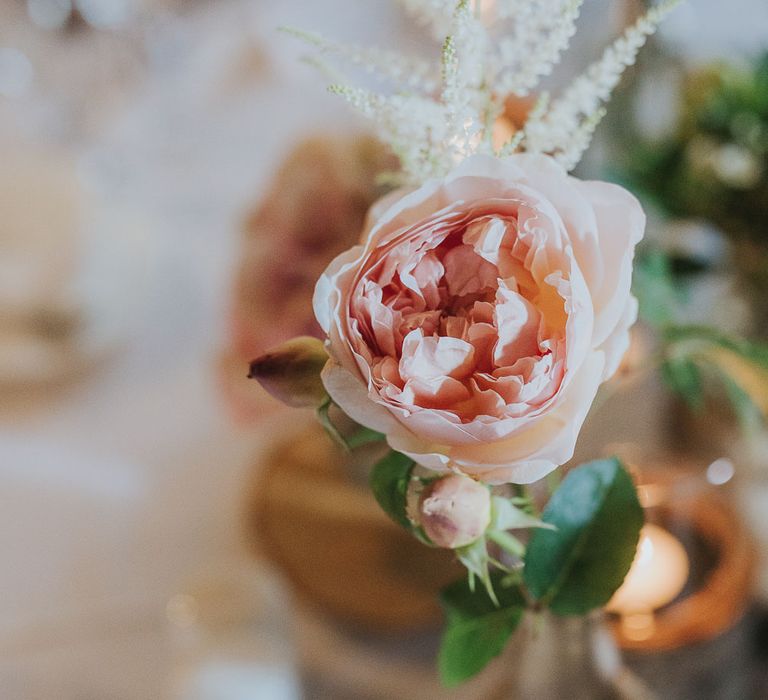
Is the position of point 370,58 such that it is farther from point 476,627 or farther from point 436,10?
point 476,627

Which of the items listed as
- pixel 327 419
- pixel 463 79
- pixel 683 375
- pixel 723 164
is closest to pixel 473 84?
pixel 463 79

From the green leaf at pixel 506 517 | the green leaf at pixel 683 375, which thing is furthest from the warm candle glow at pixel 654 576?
the green leaf at pixel 506 517

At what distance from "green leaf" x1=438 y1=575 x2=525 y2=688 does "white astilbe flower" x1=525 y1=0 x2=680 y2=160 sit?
174mm

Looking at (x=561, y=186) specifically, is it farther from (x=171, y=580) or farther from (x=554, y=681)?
(x=171, y=580)

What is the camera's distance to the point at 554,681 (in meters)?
0.38

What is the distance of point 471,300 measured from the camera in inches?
9.6

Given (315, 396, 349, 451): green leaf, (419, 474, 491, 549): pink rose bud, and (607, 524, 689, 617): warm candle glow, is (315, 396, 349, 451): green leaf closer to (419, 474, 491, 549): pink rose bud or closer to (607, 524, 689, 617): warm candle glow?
(419, 474, 491, 549): pink rose bud

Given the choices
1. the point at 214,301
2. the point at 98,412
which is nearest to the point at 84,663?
the point at 98,412

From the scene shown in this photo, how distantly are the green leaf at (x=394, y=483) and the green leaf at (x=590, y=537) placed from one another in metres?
0.06

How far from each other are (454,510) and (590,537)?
99 mm

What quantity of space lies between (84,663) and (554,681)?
32 cm

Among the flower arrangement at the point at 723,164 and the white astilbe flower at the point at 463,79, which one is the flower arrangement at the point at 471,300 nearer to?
the white astilbe flower at the point at 463,79

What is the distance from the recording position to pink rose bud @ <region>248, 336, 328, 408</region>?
251 millimetres

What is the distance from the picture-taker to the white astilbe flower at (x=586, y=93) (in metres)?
0.25
